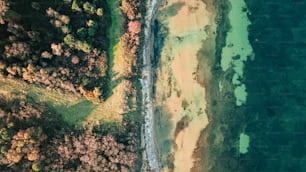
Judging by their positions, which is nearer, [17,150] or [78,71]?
[17,150]

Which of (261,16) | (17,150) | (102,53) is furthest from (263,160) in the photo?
(17,150)

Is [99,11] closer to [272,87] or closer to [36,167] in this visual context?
[36,167]

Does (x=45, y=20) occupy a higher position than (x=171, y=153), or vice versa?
(x=45, y=20)

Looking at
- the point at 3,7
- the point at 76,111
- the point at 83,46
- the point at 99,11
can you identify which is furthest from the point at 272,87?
the point at 3,7

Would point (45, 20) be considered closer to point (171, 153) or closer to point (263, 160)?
point (171, 153)

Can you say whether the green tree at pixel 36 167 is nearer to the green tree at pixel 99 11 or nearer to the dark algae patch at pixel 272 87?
the green tree at pixel 99 11
